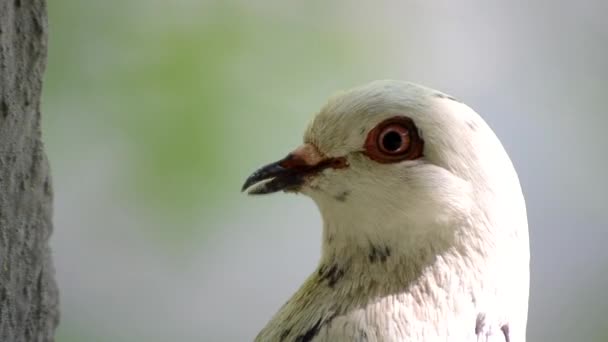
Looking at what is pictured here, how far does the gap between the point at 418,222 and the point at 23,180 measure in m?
0.55

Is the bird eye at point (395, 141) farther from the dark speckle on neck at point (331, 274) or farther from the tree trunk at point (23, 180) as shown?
the tree trunk at point (23, 180)

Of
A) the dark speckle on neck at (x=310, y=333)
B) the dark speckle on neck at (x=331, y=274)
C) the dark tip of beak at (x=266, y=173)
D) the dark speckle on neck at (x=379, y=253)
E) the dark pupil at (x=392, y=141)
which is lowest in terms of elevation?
the dark speckle on neck at (x=310, y=333)

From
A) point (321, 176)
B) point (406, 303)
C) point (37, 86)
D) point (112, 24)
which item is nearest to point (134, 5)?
point (112, 24)

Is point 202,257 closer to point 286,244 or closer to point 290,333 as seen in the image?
point 286,244

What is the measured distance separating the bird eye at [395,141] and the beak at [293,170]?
0.18 feet

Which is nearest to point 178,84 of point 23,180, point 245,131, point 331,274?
point 245,131

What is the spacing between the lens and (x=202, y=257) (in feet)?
6.75

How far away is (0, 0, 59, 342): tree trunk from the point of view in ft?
3.44

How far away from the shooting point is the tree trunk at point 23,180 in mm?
1048

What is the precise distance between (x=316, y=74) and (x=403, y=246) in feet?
3.38

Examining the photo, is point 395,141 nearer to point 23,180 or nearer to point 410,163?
point 410,163

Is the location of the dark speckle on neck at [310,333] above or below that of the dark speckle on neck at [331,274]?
below

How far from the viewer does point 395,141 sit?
98cm

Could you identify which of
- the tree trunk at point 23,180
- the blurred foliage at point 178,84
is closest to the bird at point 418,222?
the tree trunk at point 23,180
